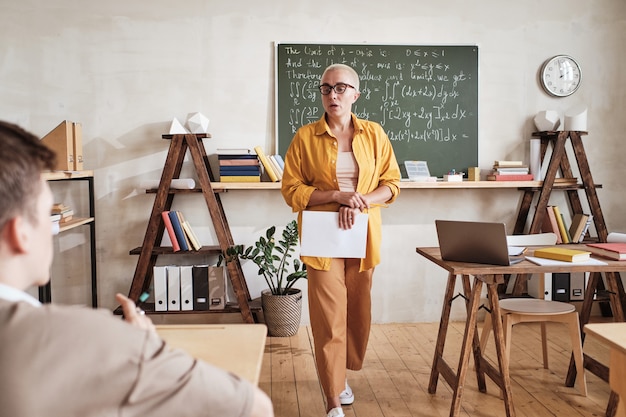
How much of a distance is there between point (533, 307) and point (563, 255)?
507 mm

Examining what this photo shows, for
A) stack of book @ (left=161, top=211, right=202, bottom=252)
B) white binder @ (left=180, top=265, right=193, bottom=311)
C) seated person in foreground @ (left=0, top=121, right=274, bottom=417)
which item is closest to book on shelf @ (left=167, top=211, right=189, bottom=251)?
stack of book @ (left=161, top=211, right=202, bottom=252)

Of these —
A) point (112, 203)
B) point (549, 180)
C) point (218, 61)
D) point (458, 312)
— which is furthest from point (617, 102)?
point (112, 203)

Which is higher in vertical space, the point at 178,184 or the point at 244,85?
the point at 244,85

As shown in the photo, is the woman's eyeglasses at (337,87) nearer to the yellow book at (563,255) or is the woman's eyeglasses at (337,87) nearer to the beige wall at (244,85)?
the yellow book at (563,255)

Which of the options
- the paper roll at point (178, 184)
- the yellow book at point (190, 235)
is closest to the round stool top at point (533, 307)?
the yellow book at point (190, 235)

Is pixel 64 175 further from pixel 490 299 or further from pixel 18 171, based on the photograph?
pixel 18 171

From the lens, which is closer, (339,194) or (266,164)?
(339,194)

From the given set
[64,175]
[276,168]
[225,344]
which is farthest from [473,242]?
[64,175]

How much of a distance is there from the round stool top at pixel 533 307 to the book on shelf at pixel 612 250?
1.03 feet

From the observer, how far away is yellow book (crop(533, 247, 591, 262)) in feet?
7.88

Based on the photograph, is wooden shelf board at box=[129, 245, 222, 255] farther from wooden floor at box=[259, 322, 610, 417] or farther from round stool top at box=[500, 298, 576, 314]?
round stool top at box=[500, 298, 576, 314]

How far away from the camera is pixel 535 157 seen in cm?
411

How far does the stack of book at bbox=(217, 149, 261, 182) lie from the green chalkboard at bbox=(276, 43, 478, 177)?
27 cm

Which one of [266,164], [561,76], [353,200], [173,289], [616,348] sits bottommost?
[173,289]
